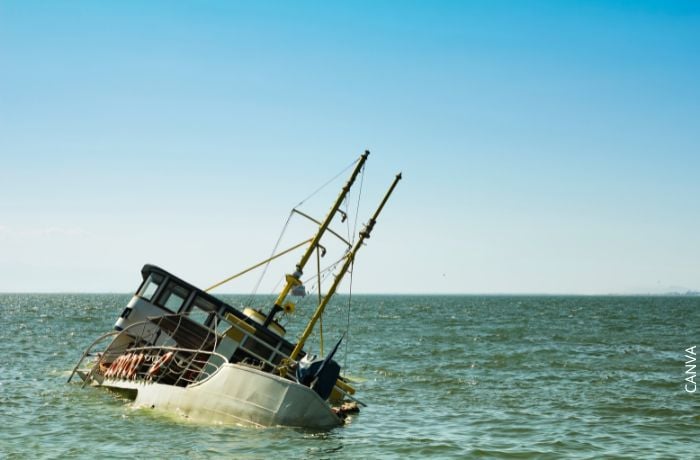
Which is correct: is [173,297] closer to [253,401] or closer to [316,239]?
[316,239]

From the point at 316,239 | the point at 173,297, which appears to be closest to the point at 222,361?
the point at 173,297

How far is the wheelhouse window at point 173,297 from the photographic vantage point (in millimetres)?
27797

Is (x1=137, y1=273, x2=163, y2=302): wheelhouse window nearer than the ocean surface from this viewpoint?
No

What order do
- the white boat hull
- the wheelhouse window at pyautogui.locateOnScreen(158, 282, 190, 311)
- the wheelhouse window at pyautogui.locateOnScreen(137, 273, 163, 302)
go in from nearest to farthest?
the white boat hull, the wheelhouse window at pyautogui.locateOnScreen(158, 282, 190, 311), the wheelhouse window at pyautogui.locateOnScreen(137, 273, 163, 302)

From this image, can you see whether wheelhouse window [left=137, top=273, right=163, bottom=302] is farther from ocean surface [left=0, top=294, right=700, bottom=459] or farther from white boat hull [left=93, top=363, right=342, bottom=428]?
white boat hull [left=93, top=363, right=342, bottom=428]

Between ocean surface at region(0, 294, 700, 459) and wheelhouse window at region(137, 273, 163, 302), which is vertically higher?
wheelhouse window at region(137, 273, 163, 302)

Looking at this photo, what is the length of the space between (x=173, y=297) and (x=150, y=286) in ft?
3.40

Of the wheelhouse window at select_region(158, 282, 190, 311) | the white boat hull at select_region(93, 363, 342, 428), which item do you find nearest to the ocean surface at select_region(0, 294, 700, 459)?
the white boat hull at select_region(93, 363, 342, 428)

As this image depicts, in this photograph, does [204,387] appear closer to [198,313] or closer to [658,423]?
[198,313]

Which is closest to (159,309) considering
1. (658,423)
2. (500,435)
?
(500,435)

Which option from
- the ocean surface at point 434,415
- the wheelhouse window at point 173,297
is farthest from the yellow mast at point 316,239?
the ocean surface at point 434,415

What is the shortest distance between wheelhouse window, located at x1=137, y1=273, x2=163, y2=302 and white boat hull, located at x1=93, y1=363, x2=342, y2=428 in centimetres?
711

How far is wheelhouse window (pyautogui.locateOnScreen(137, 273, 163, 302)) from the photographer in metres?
27.9

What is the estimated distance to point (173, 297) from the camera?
2788 centimetres
